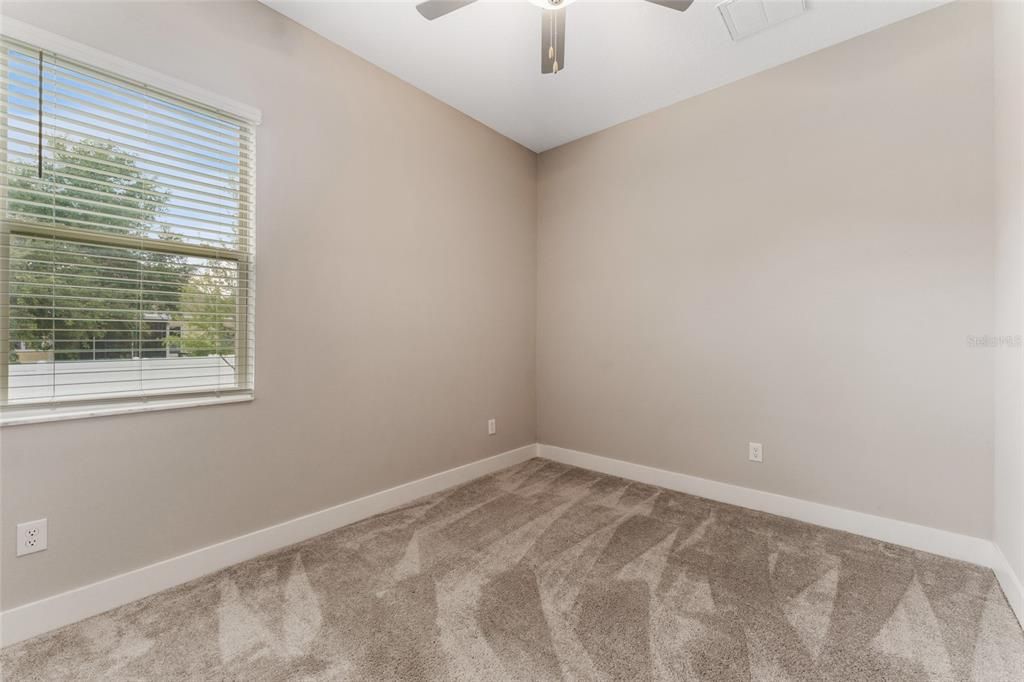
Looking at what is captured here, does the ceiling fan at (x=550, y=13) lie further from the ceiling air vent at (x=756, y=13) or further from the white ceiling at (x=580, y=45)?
the ceiling air vent at (x=756, y=13)

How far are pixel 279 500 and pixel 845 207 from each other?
3347 millimetres

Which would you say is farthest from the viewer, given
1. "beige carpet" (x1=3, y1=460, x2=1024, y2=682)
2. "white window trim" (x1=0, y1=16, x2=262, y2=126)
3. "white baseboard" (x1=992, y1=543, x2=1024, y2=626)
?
"white baseboard" (x1=992, y1=543, x2=1024, y2=626)

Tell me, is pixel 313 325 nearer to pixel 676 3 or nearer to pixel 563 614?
pixel 563 614

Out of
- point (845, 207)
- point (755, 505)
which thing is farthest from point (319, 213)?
point (755, 505)

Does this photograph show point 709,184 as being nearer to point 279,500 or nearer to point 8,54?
point 279,500

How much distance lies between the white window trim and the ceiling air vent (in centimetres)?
234

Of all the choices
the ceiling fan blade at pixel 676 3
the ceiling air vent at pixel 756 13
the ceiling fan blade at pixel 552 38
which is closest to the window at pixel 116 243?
the ceiling fan blade at pixel 552 38

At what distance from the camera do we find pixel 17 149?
5.09 ft

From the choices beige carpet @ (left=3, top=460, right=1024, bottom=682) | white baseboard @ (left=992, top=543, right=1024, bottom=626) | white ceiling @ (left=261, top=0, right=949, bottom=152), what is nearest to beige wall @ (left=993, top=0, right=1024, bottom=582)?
white baseboard @ (left=992, top=543, right=1024, bottom=626)

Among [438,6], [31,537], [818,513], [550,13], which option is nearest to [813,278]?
[818,513]

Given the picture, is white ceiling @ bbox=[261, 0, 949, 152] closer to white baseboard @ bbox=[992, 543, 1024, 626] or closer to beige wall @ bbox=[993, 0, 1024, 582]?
beige wall @ bbox=[993, 0, 1024, 582]

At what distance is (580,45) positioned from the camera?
95.3 inches

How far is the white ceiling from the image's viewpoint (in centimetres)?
216

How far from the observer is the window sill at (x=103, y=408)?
155cm
